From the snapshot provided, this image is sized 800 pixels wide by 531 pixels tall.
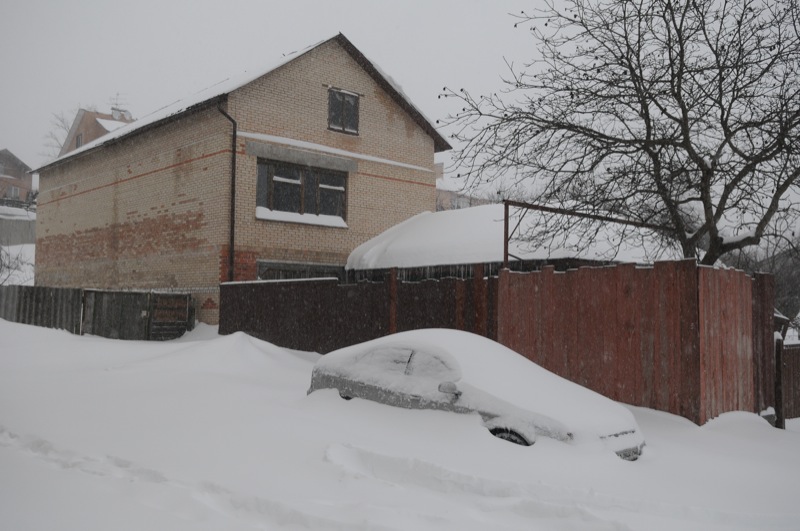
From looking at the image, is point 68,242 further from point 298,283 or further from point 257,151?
point 298,283

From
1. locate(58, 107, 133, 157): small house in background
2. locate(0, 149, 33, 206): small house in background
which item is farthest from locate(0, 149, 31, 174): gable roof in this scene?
locate(58, 107, 133, 157): small house in background

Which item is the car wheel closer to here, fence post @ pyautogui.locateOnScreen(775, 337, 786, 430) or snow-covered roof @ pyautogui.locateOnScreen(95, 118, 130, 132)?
fence post @ pyautogui.locateOnScreen(775, 337, 786, 430)

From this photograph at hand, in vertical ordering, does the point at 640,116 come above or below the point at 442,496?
above

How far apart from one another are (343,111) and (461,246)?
291 inches

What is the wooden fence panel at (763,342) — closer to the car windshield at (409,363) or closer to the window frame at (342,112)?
the car windshield at (409,363)

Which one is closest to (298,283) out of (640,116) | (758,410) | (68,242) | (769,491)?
(640,116)

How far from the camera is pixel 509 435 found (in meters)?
6.59

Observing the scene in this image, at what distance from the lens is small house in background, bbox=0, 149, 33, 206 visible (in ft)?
233

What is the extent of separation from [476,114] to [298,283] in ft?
20.9

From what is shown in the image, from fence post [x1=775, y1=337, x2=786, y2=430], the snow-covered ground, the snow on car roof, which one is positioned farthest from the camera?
fence post [x1=775, y1=337, x2=786, y2=430]

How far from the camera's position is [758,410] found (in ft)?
33.2

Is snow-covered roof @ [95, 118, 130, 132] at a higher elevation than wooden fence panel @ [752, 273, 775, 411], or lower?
higher

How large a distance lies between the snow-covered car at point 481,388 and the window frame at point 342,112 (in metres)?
13.4

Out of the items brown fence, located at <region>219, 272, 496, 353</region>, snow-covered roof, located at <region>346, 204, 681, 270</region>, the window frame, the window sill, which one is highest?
the window frame
